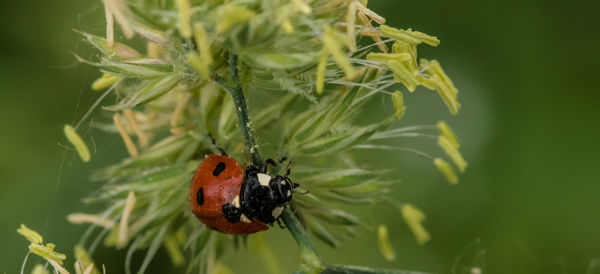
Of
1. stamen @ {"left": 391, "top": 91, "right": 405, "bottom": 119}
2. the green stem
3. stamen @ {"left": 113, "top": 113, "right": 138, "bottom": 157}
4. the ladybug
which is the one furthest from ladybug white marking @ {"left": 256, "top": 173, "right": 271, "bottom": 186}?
stamen @ {"left": 113, "top": 113, "right": 138, "bottom": 157}

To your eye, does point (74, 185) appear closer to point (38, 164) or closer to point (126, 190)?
point (38, 164)

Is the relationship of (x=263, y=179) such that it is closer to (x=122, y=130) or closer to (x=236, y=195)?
(x=236, y=195)

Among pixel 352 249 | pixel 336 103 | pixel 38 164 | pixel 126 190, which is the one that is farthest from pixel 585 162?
pixel 38 164

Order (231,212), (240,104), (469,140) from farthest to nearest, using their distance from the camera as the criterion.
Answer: (469,140), (231,212), (240,104)

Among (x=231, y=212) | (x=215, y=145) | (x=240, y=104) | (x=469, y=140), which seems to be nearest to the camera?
(x=240, y=104)

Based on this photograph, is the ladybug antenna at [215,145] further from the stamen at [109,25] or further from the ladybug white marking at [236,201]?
the stamen at [109,25]

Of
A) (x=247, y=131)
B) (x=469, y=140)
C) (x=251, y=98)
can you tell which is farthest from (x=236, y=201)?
(x=469, y=140)

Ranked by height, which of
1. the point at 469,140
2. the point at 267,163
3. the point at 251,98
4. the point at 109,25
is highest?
the point at 109,25
